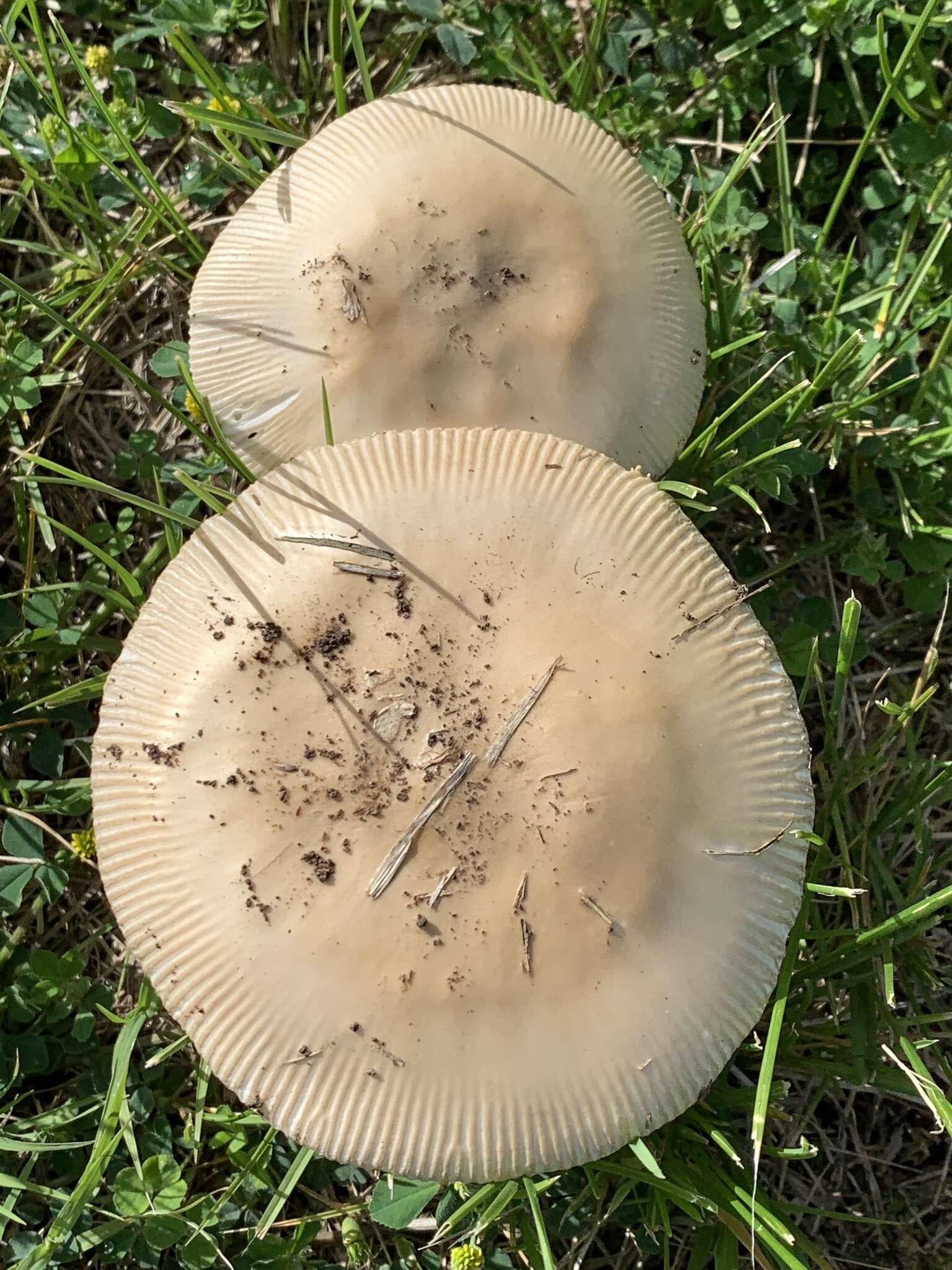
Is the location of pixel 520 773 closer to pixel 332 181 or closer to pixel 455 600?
pixel 455 600

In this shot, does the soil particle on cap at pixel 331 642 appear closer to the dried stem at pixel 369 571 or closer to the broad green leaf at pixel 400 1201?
the dried stem at pixel 369 571

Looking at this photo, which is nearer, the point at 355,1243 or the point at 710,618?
the point at 710,618

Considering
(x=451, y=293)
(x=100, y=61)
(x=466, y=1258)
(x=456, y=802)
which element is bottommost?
(x=466, y=1258)

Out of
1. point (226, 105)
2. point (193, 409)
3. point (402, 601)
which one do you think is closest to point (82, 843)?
point (193, 409)

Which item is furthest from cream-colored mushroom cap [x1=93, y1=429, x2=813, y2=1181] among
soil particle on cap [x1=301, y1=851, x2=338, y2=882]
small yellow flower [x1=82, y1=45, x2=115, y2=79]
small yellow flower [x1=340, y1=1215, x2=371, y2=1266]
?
small yellow flower [x1=82, y1=45, x2=115, y2=79]

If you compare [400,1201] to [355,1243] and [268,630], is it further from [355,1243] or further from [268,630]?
[268,630]

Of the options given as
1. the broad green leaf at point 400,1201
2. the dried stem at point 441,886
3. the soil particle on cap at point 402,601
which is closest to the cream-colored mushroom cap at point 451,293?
the soil particle on cap at point 402,601

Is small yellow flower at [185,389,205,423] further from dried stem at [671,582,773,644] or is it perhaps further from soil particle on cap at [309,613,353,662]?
dried stem at [671,582,773,644]
